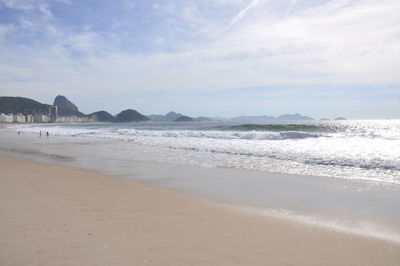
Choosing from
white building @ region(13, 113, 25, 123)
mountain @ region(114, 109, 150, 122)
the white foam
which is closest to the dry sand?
the white foam

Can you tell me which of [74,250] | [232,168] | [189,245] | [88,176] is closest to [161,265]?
[189,245]

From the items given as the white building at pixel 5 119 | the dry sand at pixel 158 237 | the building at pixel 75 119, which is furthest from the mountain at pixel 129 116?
the dry sand at pixel 158 237

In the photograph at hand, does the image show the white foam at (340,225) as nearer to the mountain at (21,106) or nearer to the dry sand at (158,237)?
the dry sand at (158,237)

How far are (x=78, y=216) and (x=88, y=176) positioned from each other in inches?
182

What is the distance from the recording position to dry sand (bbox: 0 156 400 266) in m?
3.23

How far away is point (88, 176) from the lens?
29.3ft

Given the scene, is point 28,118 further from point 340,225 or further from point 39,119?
point 340,225

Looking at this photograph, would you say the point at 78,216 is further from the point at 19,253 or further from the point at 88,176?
the point at 88,176

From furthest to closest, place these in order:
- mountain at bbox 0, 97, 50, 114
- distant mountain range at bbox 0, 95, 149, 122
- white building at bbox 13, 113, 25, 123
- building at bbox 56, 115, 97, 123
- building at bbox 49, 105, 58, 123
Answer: building at bbox 56, 115, 97, 123 < building at bbox 49, 105, 58, 123 < distant mountain range at bbox 0, 95, 149, 122 < mountain at bbox 0, 97, 50, 114 < white building at bbox 13, 113, 25, 123

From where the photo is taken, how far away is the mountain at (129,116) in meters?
182

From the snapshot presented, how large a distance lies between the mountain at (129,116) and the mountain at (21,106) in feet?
140

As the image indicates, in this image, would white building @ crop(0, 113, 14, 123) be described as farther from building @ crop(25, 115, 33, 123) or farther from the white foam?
the white foam

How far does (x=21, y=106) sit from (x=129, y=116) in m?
58.7

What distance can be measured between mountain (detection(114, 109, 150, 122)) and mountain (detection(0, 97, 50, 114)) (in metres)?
42.6
